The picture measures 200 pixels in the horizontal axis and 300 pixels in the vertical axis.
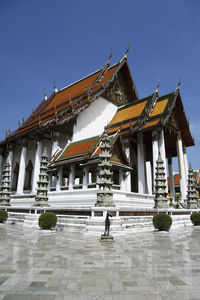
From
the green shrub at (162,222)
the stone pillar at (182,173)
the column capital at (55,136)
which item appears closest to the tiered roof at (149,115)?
the stone pillar at (182,173)

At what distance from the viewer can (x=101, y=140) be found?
1844cm

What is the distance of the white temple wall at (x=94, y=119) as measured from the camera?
23469 millimetres

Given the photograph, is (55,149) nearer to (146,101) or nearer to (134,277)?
(146,101)

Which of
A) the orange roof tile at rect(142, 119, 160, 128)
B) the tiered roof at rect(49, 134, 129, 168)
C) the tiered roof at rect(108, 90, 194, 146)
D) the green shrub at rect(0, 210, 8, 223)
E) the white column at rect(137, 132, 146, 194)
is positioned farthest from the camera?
the white column at rect(137, 132, 146, 194)

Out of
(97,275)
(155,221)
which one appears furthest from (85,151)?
(97,275)

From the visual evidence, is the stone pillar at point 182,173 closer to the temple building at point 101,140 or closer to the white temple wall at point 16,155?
the temple building at point 101,140

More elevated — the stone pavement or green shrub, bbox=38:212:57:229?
green shrub, bbox=38:212:57:229

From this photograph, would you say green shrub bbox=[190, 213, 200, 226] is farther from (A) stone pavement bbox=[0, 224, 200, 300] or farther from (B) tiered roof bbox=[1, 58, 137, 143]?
(B) tiered roof bbox=[1, 58, 137, 143]

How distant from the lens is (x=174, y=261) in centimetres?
527

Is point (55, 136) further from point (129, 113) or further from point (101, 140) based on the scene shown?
point (129, 113)

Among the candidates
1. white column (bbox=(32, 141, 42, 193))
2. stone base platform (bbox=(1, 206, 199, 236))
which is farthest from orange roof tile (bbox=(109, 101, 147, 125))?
stone base platform (bbox=(1, 206, 199, 236))

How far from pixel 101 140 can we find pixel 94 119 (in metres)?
7.32

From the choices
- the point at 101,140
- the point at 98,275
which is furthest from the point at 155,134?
the point at 98,275

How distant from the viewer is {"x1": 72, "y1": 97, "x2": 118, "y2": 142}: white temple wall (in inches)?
924
